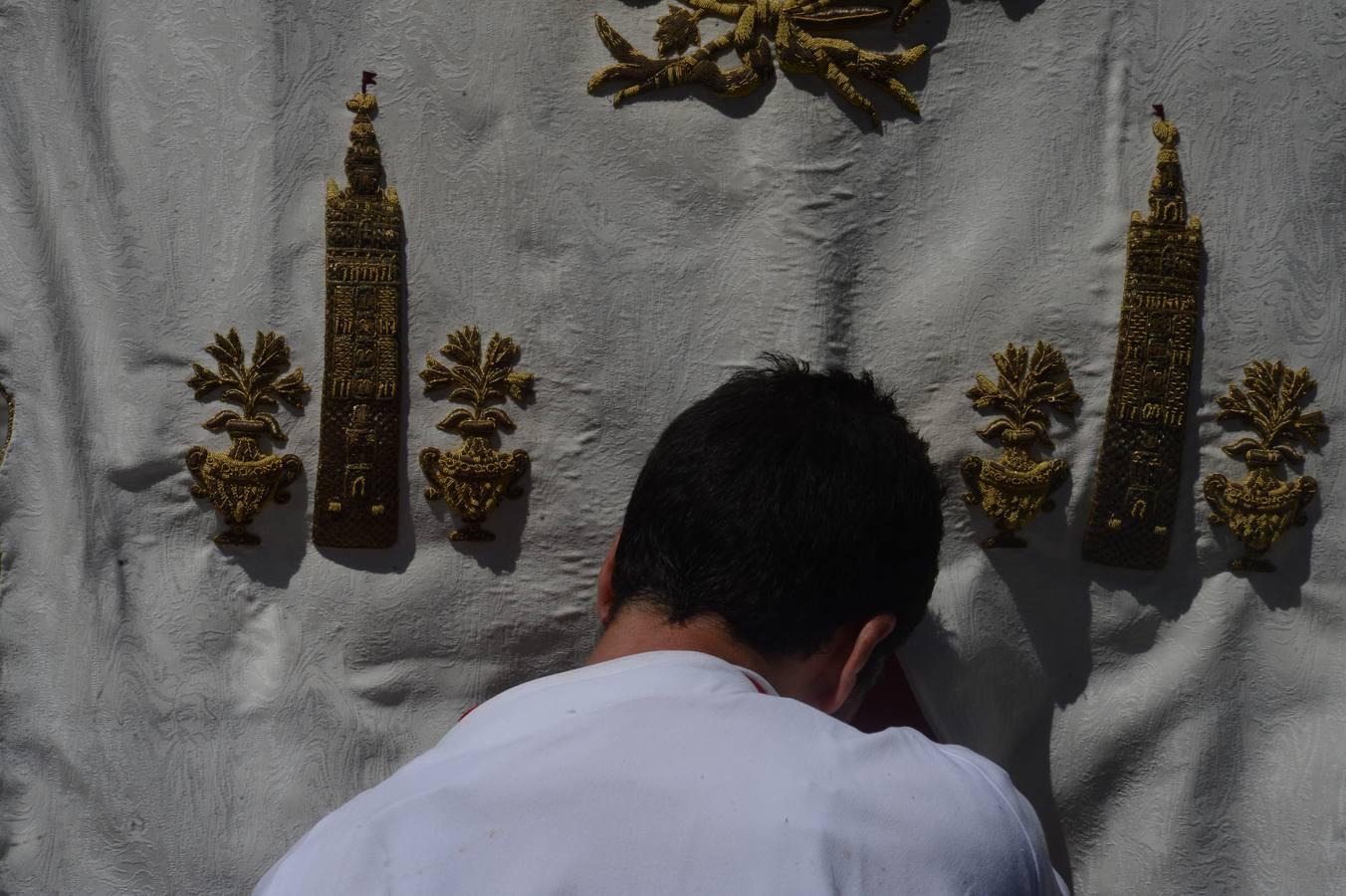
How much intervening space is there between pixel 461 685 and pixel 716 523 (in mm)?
461

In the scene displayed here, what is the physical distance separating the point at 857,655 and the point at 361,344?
540 mm

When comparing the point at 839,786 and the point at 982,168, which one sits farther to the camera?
the point at 982,168

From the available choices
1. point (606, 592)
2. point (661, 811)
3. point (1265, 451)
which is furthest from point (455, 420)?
point (1265, 451)

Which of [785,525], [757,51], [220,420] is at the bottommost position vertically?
[220,420]

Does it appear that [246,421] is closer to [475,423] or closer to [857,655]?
[475,423]

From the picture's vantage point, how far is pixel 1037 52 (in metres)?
1.03

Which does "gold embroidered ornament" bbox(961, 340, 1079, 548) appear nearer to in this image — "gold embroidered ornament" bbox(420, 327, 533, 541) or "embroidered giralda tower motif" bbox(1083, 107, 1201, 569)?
"embroidered giralda tower motif" bbox(1083, 107, 1201, 569)

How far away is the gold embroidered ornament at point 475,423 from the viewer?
1022 millimetres

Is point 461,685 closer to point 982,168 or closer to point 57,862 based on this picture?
point 57,862

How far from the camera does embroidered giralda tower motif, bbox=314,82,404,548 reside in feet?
3.30

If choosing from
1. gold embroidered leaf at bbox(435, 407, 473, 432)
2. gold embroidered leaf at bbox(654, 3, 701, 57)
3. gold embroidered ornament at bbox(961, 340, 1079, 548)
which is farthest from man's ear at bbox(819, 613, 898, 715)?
gold embroidered leaf at bbox(654, 3, 701, 57)

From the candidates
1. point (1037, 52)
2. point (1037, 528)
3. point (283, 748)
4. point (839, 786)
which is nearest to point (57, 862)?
point (283, 748)

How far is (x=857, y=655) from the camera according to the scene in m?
0.72

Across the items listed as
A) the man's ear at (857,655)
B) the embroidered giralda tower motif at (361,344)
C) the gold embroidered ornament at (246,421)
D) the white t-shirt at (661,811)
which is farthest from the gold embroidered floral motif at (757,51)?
the white t-shirt at (661,811)
